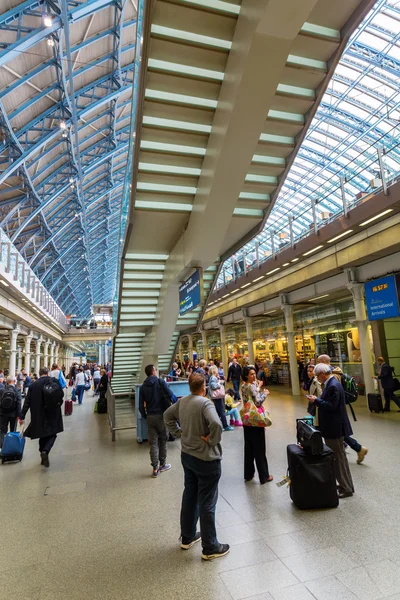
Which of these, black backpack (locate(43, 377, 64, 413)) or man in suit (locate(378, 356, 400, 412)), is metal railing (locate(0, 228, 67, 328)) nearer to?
black backpack (locate(43, 377, 64, 413))

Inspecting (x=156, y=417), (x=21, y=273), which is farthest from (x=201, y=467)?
(x=21, y=273)

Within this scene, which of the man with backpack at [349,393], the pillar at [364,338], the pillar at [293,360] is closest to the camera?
the man with backpack at [349,393]

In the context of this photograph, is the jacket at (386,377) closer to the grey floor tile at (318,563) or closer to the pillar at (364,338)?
the pillar at (364,338)

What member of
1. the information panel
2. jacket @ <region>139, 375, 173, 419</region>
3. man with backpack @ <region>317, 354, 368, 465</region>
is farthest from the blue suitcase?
man with backpack @ <region>317, 354, 368, 465</region>

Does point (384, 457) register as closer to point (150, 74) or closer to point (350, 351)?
point (150, 74)

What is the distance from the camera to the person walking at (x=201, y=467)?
10.6 ft

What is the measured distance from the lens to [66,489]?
5.29 metres

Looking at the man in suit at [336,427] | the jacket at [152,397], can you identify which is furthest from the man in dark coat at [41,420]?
the man in suit at [336,427]

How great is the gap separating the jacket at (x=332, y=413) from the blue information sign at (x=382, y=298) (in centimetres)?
693

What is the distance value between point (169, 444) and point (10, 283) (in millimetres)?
11689

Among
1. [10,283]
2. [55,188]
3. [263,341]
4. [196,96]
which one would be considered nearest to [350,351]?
[263,341]

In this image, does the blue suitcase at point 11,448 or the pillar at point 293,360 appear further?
the pillar at point 293,360

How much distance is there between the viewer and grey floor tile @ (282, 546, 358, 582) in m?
2.94

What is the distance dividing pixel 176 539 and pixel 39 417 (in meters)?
4.14
